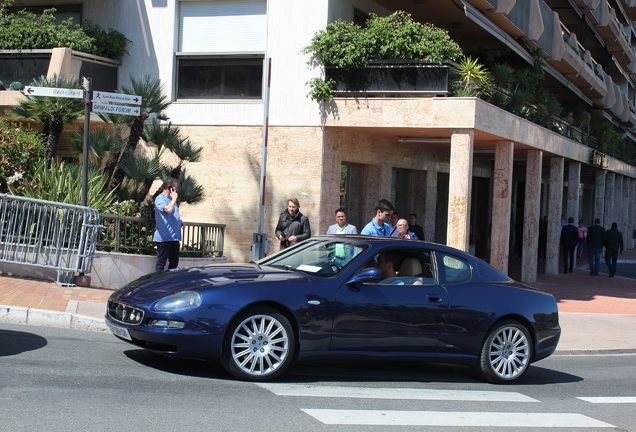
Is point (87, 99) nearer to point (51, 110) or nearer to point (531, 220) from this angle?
point (51, 110)

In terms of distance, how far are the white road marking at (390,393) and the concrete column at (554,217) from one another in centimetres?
1854

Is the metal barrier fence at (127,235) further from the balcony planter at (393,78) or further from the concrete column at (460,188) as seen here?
the concrete column at (460,188)

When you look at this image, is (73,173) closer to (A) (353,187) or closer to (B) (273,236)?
(B) (273,236)

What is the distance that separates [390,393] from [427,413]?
82 centimetres

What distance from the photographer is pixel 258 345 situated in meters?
7.88

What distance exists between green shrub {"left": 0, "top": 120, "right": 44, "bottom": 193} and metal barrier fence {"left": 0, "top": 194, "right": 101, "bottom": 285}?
1.67m

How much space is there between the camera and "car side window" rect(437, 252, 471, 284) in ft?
30.0

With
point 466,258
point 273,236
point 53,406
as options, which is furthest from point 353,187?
point 53,406

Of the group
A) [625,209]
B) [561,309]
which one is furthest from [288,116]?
[625,209]

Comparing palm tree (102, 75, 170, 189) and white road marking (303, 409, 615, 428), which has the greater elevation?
palm tree (102, 75, 170, 189)

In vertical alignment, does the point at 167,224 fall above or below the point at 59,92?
below

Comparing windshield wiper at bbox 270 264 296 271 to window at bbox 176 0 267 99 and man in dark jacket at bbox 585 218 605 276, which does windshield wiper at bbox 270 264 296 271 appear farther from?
man in dark jacket at bbox 585 218 605 276

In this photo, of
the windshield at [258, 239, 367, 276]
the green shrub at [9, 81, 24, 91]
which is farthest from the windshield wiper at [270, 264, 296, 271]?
the green shrub at [9, 81, 24, 91]

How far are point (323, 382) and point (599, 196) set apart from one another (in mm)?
32126
